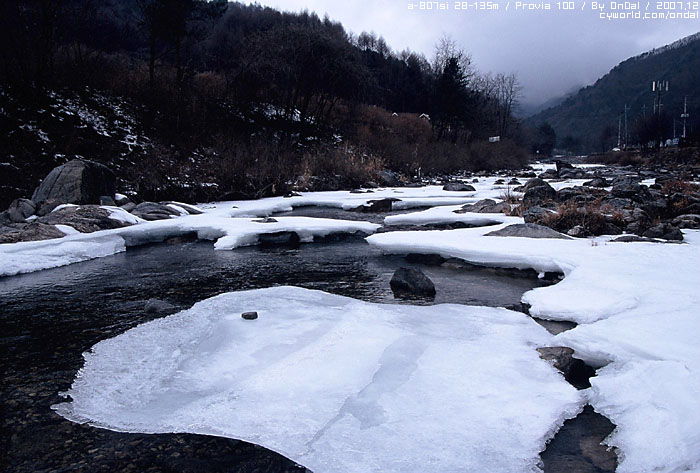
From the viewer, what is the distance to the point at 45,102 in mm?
14125

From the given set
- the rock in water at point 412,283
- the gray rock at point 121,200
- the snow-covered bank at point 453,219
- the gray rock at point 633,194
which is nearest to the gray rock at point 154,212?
the gray rock at point 121,200

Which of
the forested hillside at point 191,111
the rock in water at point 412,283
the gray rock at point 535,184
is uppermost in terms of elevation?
the forested hillside at point 191,111

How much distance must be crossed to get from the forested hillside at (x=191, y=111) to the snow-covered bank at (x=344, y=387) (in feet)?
29.7

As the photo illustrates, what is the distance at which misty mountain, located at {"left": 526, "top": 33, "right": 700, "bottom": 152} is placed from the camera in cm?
9848

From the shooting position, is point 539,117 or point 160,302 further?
point 539,117

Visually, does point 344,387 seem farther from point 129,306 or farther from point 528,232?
point 528,232

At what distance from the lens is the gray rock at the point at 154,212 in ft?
28.1

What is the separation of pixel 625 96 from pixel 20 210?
515 ft

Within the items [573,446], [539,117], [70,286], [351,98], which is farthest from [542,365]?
[539,117]

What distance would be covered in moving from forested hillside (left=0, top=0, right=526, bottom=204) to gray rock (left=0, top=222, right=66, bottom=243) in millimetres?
3838

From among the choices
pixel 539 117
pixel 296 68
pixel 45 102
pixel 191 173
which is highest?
pixel 539 117

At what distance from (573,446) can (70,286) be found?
4886 millimetres

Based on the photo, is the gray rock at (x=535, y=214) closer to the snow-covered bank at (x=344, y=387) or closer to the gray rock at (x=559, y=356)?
the snow-covered bank at (x=344, y=387)

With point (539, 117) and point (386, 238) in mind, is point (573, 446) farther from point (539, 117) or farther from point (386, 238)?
point (539, 117)
